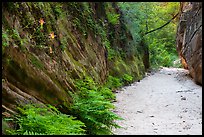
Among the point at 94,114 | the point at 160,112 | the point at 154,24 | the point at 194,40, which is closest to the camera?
the point at 94,114

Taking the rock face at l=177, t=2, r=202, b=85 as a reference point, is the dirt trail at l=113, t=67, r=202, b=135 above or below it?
below

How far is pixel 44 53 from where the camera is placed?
21.6 feet

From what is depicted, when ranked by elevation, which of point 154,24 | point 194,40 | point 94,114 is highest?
point 154,24

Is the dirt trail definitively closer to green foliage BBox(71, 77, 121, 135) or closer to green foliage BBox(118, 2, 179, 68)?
green foliage BBox(71, 77, 121, 135)

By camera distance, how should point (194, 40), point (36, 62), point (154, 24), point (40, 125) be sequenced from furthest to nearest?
point (154, 24), point (194, 40), point (36, 62), point (40, 125)

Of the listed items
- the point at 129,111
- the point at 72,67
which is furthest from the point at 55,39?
the point at 129,111

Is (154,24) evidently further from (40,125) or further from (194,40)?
(40,125)

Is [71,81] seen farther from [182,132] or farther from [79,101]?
[182,132]

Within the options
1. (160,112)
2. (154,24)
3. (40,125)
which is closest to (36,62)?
(40,125)

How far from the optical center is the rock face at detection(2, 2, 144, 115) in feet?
16.5

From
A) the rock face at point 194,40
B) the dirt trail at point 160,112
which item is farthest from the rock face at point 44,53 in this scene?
the rock face at point 194,40

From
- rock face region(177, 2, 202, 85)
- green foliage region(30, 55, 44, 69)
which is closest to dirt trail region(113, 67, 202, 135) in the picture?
green foliage region(30, 55, 44, 69)

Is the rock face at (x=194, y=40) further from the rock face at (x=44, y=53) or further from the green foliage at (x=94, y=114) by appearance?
the green foliage at (x=94, y=114)

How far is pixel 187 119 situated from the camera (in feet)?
24.7
